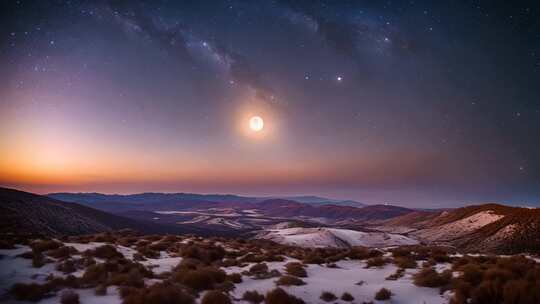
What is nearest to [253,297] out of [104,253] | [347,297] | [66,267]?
[347,297]

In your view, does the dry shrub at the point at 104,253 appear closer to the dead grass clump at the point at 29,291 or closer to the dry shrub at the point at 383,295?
the dead grass clump at the point at 29,291

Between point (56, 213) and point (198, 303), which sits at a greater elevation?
point (198, 303)

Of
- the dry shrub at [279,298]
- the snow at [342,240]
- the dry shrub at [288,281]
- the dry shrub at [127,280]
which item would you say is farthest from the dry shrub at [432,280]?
the snow at [342,240]

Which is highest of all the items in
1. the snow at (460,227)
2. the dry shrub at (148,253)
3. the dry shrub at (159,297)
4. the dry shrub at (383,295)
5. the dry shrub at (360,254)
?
the dry shrub at (159,297)

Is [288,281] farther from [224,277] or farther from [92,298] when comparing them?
[92,298]

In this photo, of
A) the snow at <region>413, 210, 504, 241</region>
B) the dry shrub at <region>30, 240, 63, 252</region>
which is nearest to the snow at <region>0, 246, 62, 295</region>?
the dry shrub at <region>30, 240, 63, 252</region>

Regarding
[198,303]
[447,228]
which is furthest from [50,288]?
[447,228]

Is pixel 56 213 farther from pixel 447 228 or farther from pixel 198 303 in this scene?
pixel 447 228
